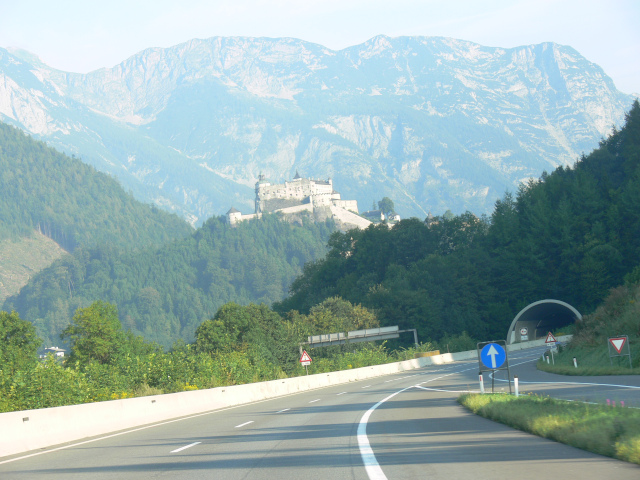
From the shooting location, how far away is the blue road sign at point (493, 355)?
63.5 ft

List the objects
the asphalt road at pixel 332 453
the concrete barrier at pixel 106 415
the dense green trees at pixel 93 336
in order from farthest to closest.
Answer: the dense green trees at pixel 93 336 < the concrete barrier at pixel 106 415 < the asphalt road at pixel 332 453

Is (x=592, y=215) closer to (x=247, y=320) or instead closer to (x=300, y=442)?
(x=247, y=320)

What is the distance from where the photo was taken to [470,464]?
1007cm

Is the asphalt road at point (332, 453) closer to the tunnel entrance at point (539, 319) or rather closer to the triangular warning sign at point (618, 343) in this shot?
the triangular warning sign at point (618, 343)

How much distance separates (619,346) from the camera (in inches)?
1237

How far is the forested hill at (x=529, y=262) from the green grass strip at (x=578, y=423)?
89.2 meters

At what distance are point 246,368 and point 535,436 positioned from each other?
29.8m

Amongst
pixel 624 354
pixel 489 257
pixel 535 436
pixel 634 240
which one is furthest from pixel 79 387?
pixel 489 257

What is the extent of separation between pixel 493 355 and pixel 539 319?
87.6 metres

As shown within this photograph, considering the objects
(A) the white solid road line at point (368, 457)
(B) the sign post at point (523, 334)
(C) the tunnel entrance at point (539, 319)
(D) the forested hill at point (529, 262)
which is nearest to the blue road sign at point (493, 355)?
(A) the white solid road line at point (368, 457)

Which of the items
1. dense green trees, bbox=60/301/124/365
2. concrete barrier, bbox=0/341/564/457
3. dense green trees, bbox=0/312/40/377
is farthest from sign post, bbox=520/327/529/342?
dense green trees, bbox=60/301/124/365

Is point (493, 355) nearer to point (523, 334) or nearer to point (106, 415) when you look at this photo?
point (106, 415)

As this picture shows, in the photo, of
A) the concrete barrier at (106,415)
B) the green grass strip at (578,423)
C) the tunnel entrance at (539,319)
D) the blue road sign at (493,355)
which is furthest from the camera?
the tunnel entrance at (539,319)

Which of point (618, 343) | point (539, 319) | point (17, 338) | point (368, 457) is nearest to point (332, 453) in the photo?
point (368, 457)
